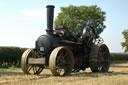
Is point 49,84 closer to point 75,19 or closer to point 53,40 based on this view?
point 53,40

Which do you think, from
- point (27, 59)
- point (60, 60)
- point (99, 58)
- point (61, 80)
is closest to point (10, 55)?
point (27, 59)

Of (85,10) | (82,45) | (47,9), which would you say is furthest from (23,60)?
(85,10)

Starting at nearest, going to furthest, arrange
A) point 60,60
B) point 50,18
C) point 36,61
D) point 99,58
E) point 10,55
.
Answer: point 60,60 → point 36,61 → point 50,18 → point 99,58 → point 10,55

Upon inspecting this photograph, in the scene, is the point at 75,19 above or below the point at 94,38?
above

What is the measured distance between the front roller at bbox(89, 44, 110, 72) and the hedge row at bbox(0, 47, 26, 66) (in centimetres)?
824

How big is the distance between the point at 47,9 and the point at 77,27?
24547mm

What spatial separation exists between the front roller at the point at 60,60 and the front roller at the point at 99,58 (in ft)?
6.44

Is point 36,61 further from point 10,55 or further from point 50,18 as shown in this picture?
point 10,55

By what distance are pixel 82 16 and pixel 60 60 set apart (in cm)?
2655

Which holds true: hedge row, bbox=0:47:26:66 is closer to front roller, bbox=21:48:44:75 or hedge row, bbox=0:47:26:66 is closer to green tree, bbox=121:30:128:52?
front roller, bbox=21:48:44:75

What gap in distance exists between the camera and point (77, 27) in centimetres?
3353

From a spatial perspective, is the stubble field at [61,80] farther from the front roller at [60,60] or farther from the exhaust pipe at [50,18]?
the exhaust pipe at [50,18]

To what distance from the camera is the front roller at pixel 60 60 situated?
26.6ft

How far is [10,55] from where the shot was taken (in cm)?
1803
